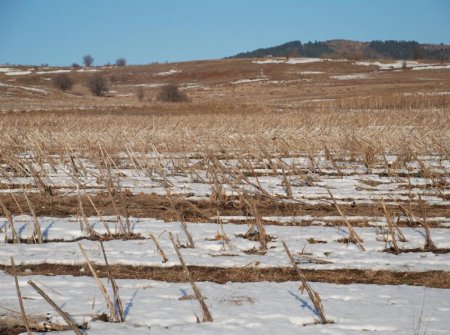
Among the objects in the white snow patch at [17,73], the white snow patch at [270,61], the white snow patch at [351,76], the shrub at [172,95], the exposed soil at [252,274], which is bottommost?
the exposed soil at [252,274]

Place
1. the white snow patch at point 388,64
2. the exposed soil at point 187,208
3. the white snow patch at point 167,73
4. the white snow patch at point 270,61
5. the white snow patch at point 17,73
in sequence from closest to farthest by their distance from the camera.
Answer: the exposed soil at point 187,208 < the white snow patch at point 388,64 < the white snow patch at point 17,73 < the white snow patch at point 167,73 < the white snow patch at point 270,61

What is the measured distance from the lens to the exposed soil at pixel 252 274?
143 inches

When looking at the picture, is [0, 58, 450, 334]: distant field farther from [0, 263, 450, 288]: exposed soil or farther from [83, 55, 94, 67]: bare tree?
[83, 55, 94, 67]: bare tree

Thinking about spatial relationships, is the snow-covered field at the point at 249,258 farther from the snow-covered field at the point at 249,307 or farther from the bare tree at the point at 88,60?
the bare tree at the point at 88,60

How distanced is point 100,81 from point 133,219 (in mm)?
42986

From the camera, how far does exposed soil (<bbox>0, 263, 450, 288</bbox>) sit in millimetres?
3633

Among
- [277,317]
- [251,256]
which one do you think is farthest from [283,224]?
[277,317]

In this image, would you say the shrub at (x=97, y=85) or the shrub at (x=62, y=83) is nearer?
the shrub at (x=97, y=85)

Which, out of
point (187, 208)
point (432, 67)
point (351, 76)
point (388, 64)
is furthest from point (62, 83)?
point (187, 208)

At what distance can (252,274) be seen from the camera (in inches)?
148

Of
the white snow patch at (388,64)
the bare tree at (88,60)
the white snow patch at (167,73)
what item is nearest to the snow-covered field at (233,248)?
the white snow patch at (388,64)

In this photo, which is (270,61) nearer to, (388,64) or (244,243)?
(388,64)

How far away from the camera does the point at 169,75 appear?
66812mm

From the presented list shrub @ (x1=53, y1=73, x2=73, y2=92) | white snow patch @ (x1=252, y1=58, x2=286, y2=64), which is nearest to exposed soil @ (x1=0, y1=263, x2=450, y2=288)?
shrub @ (x1=53, y1=73, x2=73, y2=92)
